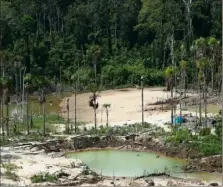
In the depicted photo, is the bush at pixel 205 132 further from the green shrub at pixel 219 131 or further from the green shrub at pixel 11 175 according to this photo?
the green shrub at pixel 11 175

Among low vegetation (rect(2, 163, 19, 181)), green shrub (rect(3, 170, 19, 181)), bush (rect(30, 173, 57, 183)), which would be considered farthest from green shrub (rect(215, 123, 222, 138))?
green shrub (rect(3, 170, 19, 181))

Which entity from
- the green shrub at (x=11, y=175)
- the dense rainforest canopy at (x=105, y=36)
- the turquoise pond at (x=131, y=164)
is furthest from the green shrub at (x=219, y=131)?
the dense rainforest canopy at (x=105, y=36)

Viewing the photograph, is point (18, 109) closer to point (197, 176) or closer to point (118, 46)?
Answer: point (197, 176)

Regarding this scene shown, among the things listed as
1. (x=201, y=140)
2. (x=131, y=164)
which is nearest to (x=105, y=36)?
(x=201, y=140)

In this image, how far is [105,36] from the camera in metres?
89.3

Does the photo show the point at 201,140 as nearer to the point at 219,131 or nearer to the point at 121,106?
the point at 219,131

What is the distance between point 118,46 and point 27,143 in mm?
52965

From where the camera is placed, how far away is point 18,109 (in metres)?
55.5

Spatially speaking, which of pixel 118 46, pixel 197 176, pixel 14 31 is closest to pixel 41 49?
pixel 14 31

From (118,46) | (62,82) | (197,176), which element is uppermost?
(118,46)

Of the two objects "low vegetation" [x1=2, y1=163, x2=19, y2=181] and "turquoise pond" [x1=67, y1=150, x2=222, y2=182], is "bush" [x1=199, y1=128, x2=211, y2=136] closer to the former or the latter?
"turquoise pond" [x1=67, y1=150, x2=222, y2=182]

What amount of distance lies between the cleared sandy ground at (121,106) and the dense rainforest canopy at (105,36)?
6.15 metres

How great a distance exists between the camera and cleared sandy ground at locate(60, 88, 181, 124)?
50.9 m

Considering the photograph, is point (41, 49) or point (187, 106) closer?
point (187, 106)
